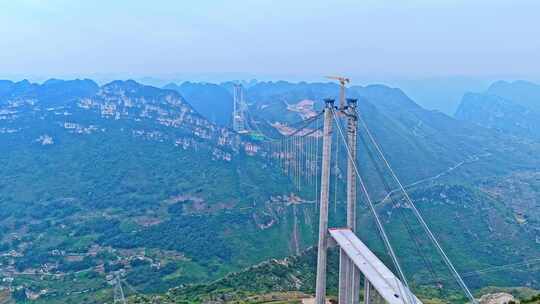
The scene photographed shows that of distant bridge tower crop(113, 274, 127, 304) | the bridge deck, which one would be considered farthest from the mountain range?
the bridge deck

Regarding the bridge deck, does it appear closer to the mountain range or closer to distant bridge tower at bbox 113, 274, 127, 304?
the mountain range

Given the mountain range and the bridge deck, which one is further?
the mountain range

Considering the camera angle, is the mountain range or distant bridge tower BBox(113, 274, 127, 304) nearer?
distant bridge tower BBox(113, 274, 127, 304)

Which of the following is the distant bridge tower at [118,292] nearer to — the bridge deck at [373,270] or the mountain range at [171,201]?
the mountain range at [171,201]

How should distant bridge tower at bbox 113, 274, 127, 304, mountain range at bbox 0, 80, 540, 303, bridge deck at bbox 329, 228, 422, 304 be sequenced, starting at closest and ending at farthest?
bridge deck at bbox 329, 228, 422, 304, distant bridge tower at bbox 113, 274, 127, 304, mountain range at bbox 0, 80, 540, 303

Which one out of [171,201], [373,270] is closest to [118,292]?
[171,201]

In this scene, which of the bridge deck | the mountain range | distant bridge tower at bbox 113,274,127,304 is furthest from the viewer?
the mountain range

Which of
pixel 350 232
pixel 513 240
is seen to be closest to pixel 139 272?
pixel 350 232

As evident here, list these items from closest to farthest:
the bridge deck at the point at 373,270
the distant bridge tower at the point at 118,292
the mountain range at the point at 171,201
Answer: the bridge deck at the point at 373,270, the distant bridge tower at the point at 118,292, the mountain range at the point at 171,201

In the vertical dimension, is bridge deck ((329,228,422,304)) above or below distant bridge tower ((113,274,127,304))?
above

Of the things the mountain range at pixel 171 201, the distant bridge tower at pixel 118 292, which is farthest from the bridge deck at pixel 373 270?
the distant bridge tower at pixel 118 292
